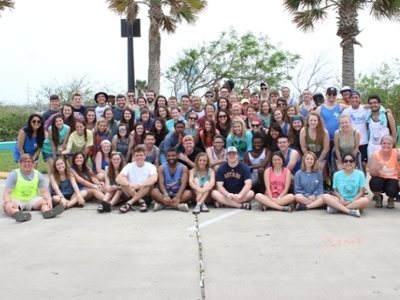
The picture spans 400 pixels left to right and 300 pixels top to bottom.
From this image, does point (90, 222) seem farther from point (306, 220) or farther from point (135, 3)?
point (135, 3)

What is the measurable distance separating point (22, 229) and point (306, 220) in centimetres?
396

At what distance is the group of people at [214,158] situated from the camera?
870 centimetres

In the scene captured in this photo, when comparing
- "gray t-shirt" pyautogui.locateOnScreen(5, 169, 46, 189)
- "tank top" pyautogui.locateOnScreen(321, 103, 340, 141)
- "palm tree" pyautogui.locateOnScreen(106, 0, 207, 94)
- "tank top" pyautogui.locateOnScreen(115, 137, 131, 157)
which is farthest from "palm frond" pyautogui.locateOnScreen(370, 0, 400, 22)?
"gray t-shirt" pyautogui.locateOnScreen(5, 169, 46, 189)

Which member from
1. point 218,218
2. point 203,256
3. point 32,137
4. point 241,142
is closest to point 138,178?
point 218,218

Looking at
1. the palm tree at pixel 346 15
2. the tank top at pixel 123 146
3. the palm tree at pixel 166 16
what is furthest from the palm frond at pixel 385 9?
the tank top at pixel 123 146

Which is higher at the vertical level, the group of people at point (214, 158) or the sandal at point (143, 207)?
the group of people at point (214, 158)

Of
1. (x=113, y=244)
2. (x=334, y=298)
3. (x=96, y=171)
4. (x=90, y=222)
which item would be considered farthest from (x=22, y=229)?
(x=334, y=298)

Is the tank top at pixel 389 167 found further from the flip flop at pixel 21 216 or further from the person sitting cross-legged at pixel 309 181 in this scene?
the flip flop at pixel 21 216

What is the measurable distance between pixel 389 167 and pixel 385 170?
8 cm

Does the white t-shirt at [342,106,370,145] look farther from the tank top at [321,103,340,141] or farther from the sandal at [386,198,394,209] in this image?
the sandal at [386,198,394,209]

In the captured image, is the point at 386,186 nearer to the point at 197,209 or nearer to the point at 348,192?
the point at 348,192

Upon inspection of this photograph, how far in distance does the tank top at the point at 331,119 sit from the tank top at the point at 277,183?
4.69 ft

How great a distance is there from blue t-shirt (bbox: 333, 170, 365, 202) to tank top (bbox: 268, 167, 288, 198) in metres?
0.84

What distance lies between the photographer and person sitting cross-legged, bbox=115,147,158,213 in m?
8.96
